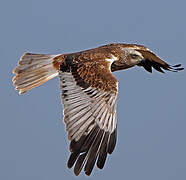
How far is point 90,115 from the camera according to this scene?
7609 millimetres

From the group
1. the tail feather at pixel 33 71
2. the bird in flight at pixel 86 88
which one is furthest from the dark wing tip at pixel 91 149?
the tail feather at pixel 33 71

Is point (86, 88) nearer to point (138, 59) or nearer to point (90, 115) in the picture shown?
point (90, 115)

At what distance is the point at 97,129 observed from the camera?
7547mm

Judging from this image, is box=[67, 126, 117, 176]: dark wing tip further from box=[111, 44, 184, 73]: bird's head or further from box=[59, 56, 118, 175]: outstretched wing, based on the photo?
box=[111, 44, 184, 73]: bird's head

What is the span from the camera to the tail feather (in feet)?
30.7

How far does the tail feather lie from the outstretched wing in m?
1.09

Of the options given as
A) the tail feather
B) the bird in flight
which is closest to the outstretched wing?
the bird in flight

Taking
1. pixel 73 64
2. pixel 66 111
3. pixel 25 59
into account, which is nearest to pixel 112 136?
pixel 66 111

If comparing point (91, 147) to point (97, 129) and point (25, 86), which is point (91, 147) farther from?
point (25, 86)

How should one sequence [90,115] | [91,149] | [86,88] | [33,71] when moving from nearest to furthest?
[91,149], [90,115], [86,88], [33,71]

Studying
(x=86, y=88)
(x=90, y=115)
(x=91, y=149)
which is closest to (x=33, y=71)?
(x=86, y=88)

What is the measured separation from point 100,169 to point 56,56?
312 cm

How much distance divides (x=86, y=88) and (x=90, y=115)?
2.03 feet

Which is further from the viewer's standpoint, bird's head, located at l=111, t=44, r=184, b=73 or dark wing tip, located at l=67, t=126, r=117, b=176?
bird's head, located at l=111, t=44, r=184, b=73
